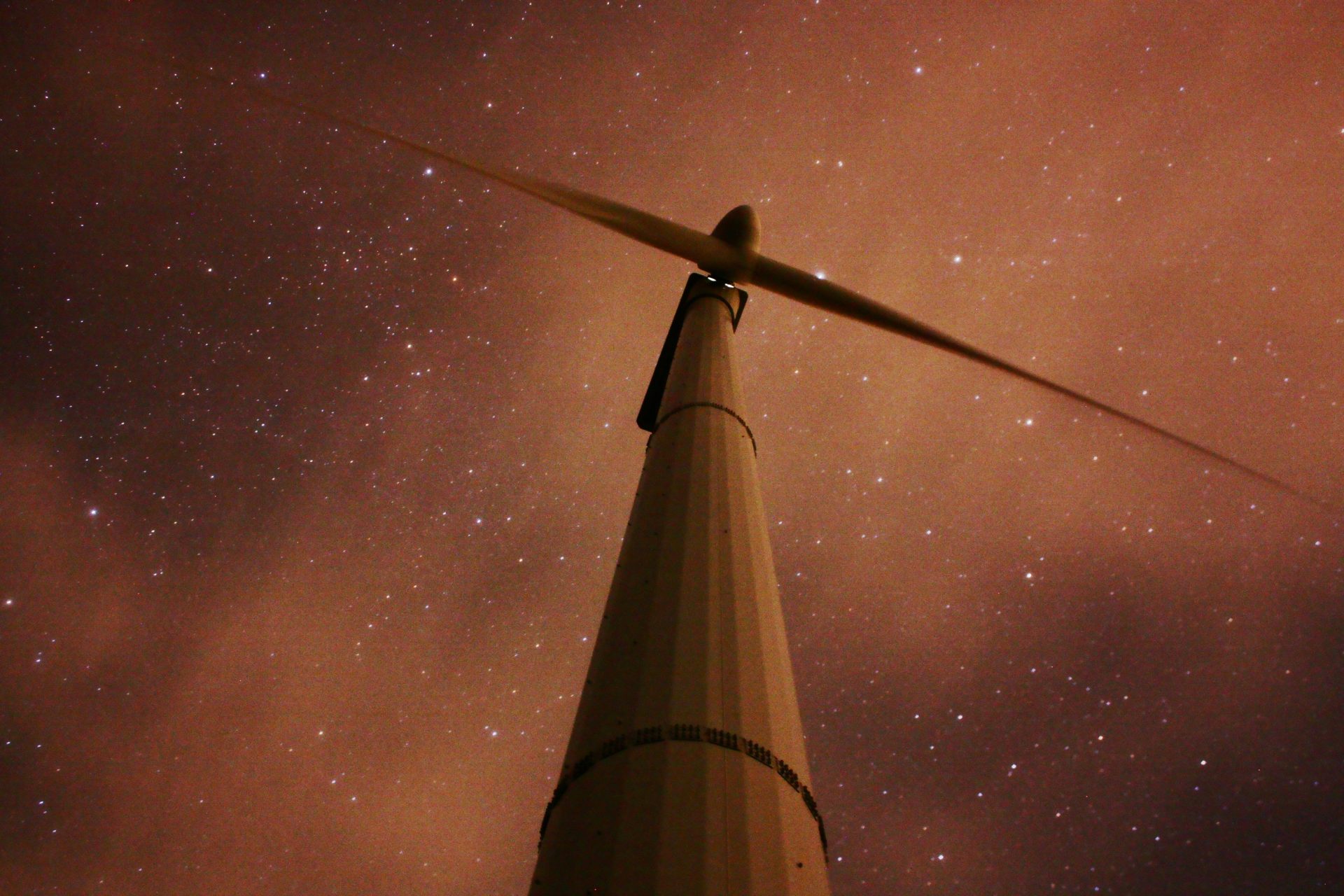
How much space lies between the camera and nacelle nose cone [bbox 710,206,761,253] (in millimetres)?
12312

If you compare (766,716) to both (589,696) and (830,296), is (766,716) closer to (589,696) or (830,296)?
(589,696)

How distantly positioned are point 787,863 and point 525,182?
1018 centimetres

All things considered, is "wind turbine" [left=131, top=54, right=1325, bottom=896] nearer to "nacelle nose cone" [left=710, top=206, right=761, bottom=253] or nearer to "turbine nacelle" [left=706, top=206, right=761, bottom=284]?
"turbine nacelle" [left=706, top=206, right=761, bottom=284]

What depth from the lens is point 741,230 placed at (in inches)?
490

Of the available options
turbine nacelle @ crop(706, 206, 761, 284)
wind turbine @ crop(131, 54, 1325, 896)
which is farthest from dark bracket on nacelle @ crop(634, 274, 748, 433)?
wind turbine @ crop(131, 54, 1325, 896)

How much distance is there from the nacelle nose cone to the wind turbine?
565cm

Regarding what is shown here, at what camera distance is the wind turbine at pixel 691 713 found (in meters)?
3.24

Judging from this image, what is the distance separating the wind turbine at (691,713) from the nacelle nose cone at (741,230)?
5.65m

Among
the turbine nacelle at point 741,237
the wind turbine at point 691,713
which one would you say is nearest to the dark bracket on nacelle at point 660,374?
the turbine nacelle at point 741,237

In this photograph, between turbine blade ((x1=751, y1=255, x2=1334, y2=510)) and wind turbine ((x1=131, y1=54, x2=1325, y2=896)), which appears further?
turbine blade ((x1=751, y1=255, x2=1334, y2=510))

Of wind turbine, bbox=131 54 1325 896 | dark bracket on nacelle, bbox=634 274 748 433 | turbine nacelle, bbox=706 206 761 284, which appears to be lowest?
wind turbine, bbox=131 54 1325 896

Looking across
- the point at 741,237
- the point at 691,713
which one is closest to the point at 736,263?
the point at 741,237

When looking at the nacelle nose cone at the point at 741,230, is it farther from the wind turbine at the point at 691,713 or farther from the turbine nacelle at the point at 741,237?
the wind turbine at the point at 691,713

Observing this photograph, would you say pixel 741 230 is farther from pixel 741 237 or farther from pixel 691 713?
pixel 691 713
